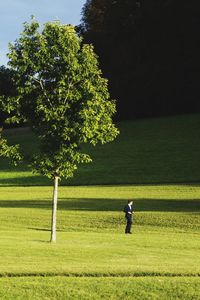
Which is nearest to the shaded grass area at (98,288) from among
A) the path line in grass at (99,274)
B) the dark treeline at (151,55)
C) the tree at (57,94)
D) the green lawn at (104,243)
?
the green lawn at (104,243)

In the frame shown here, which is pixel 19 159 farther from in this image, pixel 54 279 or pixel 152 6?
pixel 152 6

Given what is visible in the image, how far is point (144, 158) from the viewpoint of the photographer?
199 ft

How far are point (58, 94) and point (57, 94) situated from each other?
61mm

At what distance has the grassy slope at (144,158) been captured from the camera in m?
51.7

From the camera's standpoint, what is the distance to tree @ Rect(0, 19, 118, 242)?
798 inches

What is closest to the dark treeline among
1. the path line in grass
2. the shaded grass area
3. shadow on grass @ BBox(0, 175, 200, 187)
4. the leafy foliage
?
shadow on grass @ BBox(0, 175, 200, 187)

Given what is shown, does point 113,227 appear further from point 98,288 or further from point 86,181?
point 86,181

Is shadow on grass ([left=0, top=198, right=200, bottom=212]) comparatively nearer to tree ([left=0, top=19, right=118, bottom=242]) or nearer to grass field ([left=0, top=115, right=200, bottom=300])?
grass field ([left=0, top=115, right=200, bottom=300])

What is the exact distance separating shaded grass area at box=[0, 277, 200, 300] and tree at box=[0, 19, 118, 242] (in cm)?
842

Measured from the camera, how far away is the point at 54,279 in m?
12.4

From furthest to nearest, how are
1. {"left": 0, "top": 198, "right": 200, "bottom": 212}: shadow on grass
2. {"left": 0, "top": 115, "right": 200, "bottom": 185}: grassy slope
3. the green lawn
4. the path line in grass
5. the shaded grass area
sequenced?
{"left": 0, "top": 115, "right": 200, "bottom": 185}: grassy slope < {"left": 0, "top": 198, "right": 200, "bottom": 212}: shadow on grass < the path line in grass < the green lawn < the shaded grass area

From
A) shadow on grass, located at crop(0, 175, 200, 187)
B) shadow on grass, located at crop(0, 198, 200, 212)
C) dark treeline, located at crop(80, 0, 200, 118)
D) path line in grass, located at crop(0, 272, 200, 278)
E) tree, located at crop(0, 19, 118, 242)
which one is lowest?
shadow on grass, located at crop(0, 198, 200, 212)

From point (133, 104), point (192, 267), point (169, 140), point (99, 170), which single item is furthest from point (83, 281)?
point (133, 104)

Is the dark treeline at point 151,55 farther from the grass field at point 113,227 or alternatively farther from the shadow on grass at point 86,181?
the shadow on grass at point 86,181
